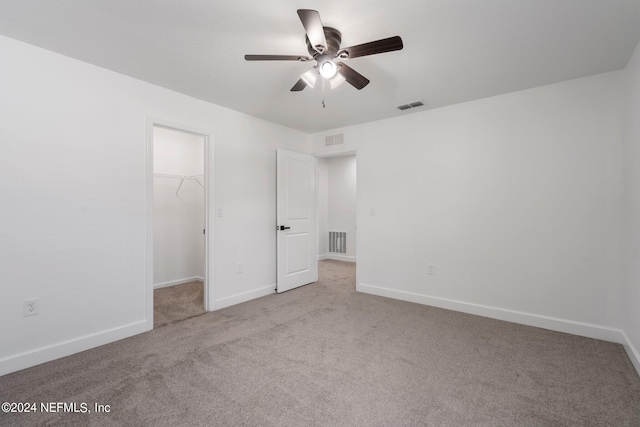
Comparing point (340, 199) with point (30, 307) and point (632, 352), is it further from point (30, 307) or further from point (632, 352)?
point (30, 307)

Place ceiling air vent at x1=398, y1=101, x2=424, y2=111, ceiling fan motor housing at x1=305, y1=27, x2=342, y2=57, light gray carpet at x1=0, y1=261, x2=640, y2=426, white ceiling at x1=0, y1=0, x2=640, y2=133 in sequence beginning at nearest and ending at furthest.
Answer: light gray carpet at x1=0, y1=261, x2=640, y2=426
white ceiling at x1=0, y1=0, x2=640, y2=133
ceiling fan motor housing at x1=305, y1=27, x2=342, y2=57
ceiling air vent at x1=398, y1=101, x2=424, y2=111

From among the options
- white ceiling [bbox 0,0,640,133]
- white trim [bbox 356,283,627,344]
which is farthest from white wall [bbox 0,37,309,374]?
white trim [bbox 356,283,627,344]

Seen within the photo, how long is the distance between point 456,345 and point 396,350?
0.58 meters

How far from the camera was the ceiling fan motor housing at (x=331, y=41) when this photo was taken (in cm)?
202

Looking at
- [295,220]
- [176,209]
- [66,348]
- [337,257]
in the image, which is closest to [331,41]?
[295,220]

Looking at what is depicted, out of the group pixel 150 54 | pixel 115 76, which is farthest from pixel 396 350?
pixel 115 76

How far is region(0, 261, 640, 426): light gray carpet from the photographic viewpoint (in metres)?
1.70

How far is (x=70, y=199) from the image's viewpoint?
244 cm

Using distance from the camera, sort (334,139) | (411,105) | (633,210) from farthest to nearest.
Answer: (334,139), (411,105), (633,210)

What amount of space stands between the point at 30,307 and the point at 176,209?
260 cm

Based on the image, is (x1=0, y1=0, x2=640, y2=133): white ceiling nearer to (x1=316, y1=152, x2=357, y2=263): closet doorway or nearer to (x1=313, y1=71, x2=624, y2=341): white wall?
(x1=313, y1=71, x2=624, y2=341): white wall

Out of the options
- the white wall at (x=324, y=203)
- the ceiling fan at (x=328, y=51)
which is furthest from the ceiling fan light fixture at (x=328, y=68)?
the white wall at (x=324, y=203)

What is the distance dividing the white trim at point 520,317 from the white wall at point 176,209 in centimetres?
304

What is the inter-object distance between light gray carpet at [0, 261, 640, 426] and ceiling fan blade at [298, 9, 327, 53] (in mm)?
2297
